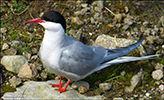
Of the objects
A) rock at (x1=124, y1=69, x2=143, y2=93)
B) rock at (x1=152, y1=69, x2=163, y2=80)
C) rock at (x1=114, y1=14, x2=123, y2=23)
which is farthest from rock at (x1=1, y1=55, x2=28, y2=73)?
rock at (x1=152, y1=69, x2=163, y2=80)

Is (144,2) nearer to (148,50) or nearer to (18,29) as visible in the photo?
(148,50)

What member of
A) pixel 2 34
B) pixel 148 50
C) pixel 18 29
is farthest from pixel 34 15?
pixel 148 50

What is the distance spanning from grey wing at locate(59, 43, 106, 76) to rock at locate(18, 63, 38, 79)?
0.73 metres

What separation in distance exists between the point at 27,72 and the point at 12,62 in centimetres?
36

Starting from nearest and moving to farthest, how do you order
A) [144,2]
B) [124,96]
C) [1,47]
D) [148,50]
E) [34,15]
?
[124,96] → [1,47] → [148,50] → [34,15] → [144,2]

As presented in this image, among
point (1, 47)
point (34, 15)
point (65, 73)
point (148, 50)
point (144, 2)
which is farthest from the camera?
point (144, 2)

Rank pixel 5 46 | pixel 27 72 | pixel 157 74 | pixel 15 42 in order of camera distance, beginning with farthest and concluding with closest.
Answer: pixel 15 42, pixel 5 46, pixel 157 74, pixel 27 72

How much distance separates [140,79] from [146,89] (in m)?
0.22

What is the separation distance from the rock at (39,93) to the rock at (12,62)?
15.7 inches

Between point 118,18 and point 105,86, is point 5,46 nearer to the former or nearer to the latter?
point 105,86

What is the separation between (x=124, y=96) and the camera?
3.79 m

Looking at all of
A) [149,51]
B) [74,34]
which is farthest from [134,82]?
[74,34]

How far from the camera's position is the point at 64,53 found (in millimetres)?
3322

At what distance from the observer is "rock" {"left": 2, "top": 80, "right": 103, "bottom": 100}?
338 centimetres
